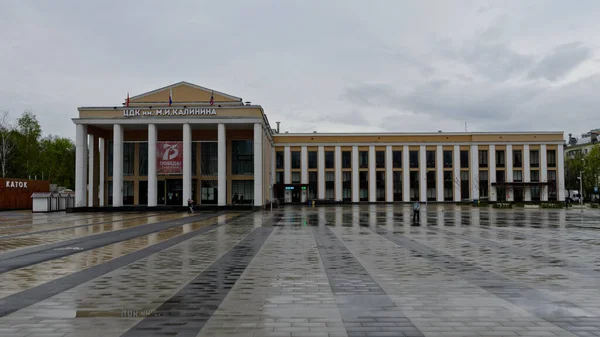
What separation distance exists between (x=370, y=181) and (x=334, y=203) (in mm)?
7604

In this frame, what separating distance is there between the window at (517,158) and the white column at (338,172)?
29527 mm

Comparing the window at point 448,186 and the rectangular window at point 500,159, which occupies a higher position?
the rectangular window at point 500,159

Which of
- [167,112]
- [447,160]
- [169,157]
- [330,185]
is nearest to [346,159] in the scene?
[330,185]

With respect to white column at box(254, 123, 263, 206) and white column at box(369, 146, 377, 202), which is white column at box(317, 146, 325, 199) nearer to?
white column at box(369, 146, 377, 202)

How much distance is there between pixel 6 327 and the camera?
21.6 feet

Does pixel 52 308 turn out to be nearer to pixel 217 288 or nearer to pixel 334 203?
pixel 217 288

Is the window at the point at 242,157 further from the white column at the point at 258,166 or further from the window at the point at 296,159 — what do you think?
the window at the point at 296,159

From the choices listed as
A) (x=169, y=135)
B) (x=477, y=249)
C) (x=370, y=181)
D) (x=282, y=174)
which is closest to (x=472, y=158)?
(x=370, y=181)

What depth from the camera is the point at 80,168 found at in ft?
179

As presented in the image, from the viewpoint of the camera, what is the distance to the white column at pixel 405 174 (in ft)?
266

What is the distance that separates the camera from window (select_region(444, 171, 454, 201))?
81.5 metres

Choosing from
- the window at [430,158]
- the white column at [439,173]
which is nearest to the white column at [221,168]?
the window at [430,158]

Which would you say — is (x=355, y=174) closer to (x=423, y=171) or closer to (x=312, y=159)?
(x=312, y=159)

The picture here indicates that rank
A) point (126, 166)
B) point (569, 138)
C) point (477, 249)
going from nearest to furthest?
point (477, 249)
point (126, 166)
point (569, 138)
